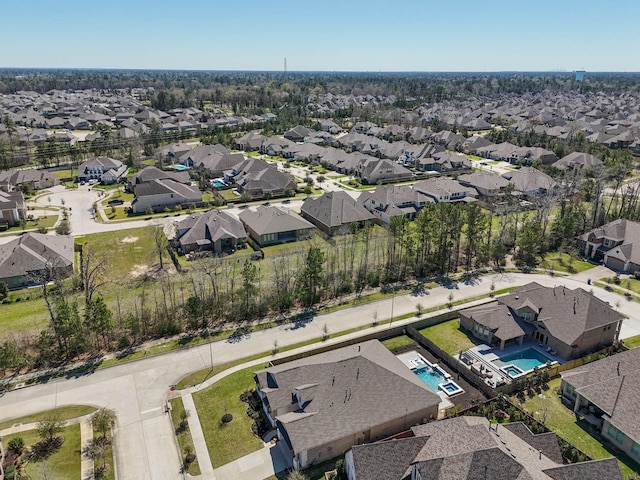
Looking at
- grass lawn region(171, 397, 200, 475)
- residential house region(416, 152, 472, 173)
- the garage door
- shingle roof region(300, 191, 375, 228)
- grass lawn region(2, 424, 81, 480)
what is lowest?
grass lawn region(2, 424, 81, 480)

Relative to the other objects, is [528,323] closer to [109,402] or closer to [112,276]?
[109,402]

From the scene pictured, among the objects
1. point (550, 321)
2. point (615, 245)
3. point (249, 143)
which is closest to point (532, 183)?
point (615, 245)

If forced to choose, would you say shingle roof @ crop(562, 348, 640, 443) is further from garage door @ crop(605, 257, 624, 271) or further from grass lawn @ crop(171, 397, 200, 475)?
grass lawn @ crop(171, 397, 200, 475)

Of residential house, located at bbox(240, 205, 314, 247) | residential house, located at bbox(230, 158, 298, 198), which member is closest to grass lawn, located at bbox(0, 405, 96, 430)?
residential house, located at bbox(240, 205, 314, 247)

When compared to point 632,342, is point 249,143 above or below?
above

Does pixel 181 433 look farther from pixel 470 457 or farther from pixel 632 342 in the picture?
pixel 632 342
